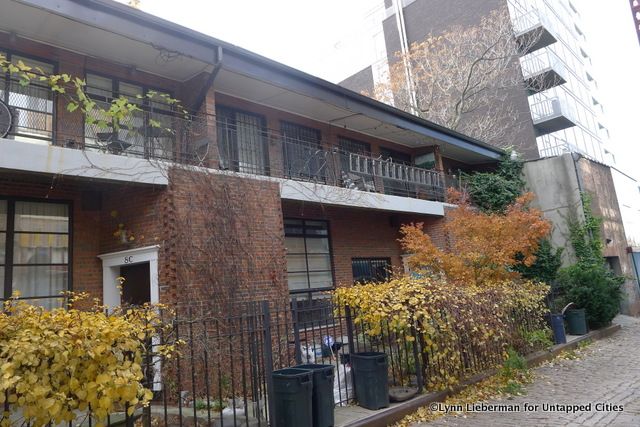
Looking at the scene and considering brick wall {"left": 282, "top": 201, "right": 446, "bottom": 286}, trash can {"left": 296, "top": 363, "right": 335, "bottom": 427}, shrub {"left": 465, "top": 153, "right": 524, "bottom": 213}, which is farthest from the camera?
shrub {"left": 465, "top": 153, "right": 524, "bottom": 213}

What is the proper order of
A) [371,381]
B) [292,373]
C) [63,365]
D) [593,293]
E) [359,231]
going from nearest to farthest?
[63,365], [292,373], [371,381], [593,293], [359,231]

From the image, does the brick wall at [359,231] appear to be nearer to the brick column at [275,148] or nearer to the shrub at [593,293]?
the brick column at [275,148]

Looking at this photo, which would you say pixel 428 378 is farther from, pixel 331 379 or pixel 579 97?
pixel 579 97

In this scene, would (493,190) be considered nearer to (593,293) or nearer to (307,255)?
(593,293)

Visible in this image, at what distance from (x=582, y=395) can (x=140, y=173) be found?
318 inches

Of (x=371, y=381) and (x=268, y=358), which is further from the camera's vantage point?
(x=371, y=381)

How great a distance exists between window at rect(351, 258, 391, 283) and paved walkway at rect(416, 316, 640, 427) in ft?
19.0

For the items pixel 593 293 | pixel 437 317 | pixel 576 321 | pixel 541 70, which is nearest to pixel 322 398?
pixel 437 317

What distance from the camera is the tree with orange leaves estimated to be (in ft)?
35.2

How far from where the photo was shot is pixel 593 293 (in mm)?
13422

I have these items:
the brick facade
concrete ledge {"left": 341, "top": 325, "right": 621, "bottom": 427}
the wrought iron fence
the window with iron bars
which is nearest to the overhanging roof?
the brick facade

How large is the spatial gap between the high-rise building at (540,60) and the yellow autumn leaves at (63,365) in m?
25.5

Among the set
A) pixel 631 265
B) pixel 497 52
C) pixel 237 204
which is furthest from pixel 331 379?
pixel 497 52

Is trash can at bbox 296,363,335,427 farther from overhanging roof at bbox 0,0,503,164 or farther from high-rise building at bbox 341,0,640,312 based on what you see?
high-rise building at bbox 341,0,640,312
